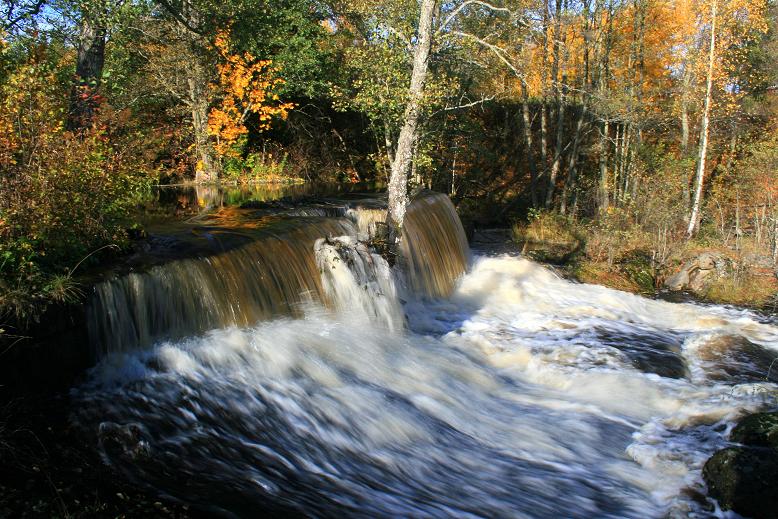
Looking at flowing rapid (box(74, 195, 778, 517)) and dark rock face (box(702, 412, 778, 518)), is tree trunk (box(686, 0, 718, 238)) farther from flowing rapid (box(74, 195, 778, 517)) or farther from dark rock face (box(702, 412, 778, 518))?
dark rock face (box(702, 412, 778, 518))

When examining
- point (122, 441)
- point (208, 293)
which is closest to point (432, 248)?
point (208, 293)

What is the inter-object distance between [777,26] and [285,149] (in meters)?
21.4

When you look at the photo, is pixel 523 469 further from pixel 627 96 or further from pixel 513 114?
pixel 513 114

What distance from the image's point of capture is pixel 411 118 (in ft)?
35.1

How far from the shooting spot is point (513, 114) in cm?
2244

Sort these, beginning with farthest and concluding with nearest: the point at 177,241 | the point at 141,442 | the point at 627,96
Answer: the point at 627,96, the point at 177,241, the point at 141,442

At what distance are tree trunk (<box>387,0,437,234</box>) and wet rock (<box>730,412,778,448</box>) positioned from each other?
6121 millimetres

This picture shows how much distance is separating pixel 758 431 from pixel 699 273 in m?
8.50

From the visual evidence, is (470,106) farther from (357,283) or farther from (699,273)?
(357,283)

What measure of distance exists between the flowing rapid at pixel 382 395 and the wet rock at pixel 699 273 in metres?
2.50

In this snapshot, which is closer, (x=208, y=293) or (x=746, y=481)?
(x=746, y=481)

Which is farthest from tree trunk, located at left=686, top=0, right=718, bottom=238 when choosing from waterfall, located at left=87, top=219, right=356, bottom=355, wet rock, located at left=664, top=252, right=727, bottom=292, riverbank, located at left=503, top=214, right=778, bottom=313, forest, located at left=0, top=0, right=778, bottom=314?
waterfall, located at left=87, top=219, right=356, bottom=355

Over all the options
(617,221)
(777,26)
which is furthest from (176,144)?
(777,26)

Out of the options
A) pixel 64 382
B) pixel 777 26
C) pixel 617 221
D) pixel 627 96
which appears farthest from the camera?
pixel 777 26
